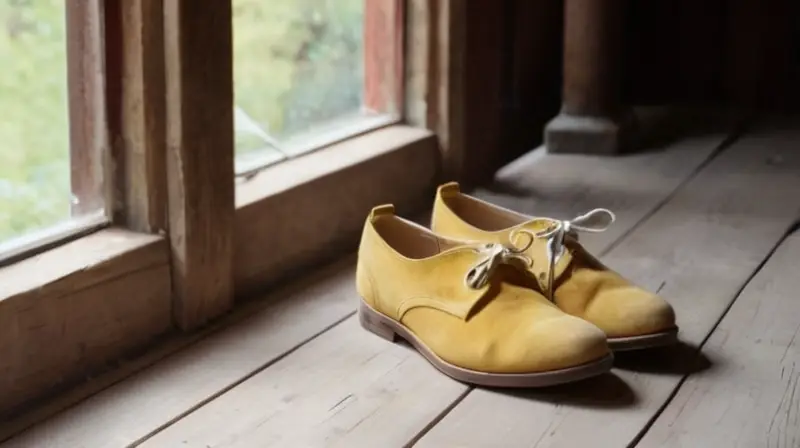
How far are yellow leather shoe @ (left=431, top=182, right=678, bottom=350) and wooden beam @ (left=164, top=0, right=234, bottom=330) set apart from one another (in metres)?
0.26

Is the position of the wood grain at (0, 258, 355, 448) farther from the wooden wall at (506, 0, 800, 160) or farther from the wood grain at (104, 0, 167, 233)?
the wooden wall at (506, 0, 800, 160)

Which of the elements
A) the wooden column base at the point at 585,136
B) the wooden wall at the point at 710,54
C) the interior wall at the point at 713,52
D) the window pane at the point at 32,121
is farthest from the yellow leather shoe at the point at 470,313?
the interior wall at the point at 713,52

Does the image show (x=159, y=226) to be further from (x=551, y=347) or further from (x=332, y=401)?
(x=551, y=347)

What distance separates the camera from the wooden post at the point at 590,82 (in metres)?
2.18

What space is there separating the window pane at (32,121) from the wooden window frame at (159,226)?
0.13 feet

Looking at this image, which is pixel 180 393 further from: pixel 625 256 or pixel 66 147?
pixel 625 256

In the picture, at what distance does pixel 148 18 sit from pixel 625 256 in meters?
0.75

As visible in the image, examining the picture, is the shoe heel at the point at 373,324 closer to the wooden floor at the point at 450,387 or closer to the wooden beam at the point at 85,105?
the wooden floor at the point at 450,387

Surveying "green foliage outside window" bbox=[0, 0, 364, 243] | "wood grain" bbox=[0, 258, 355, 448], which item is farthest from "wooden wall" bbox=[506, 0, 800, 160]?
→ "wood grain" bbox=[0, 258, 355, 448]

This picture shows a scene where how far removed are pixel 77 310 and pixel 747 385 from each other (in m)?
0.68

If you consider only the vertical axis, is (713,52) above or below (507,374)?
above

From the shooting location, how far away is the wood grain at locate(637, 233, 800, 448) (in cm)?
103

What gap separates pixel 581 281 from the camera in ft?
3.98

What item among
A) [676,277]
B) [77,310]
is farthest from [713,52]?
[77,310]
